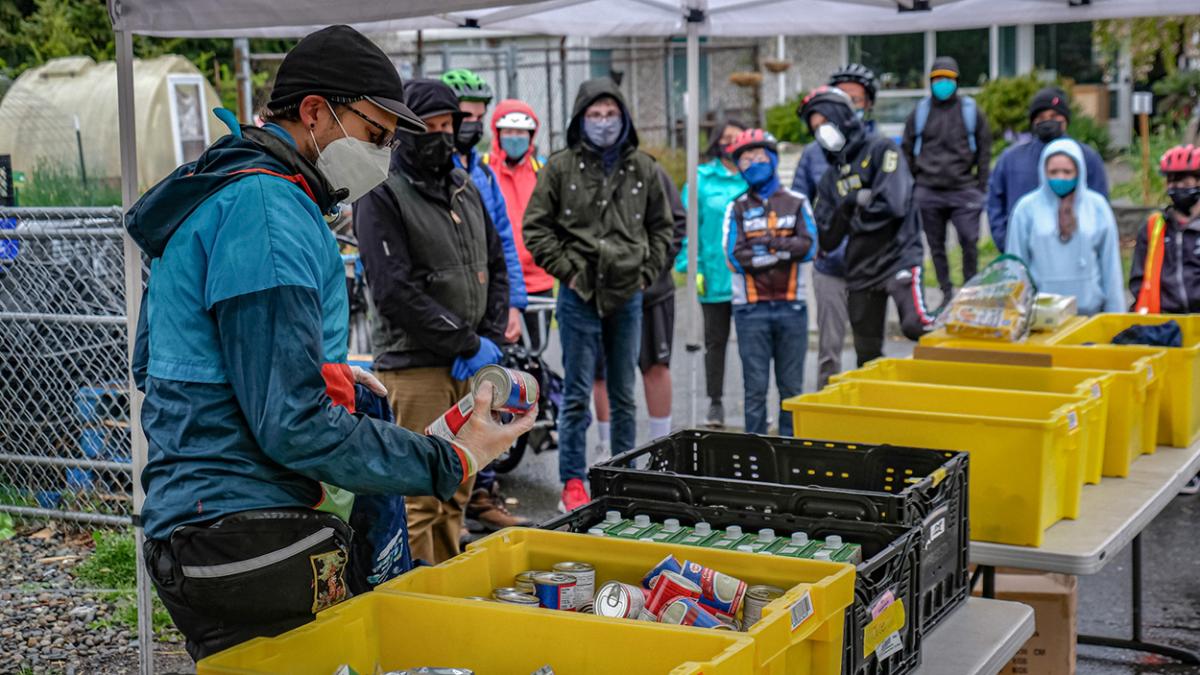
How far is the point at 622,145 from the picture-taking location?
679 cm

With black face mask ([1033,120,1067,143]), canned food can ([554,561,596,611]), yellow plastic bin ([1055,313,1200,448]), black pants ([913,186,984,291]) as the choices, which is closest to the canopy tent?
canned food can ([554,561,596,611])

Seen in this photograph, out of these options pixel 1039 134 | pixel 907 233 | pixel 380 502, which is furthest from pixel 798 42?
pixel 380 502

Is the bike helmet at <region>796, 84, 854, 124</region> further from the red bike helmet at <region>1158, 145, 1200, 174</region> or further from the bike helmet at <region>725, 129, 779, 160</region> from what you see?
the red bike helmet at <region>1158, 145, 1200, 174</region>

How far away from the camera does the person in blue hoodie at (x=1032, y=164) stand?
10.4 meters

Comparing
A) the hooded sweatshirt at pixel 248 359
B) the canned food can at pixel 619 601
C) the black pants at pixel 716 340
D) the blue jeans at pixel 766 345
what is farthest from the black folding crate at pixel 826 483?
the black pants at pixel 716 340

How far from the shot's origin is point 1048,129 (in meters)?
10.3

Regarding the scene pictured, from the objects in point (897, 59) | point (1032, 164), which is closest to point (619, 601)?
point (1032, 164)

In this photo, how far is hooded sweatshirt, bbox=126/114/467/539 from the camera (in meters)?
2.44

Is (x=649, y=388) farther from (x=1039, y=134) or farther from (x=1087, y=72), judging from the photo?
(x=1087, y=72)

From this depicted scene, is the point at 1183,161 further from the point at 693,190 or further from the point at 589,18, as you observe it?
the point at 589,18

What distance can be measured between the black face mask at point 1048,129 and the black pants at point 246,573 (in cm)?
877

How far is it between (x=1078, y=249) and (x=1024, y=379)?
2838 millimetres

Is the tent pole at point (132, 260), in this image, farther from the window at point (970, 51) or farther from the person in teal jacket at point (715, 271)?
the window at point (970, 51)

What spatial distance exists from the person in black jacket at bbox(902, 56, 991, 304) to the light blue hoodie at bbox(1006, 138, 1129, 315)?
4.69 m
